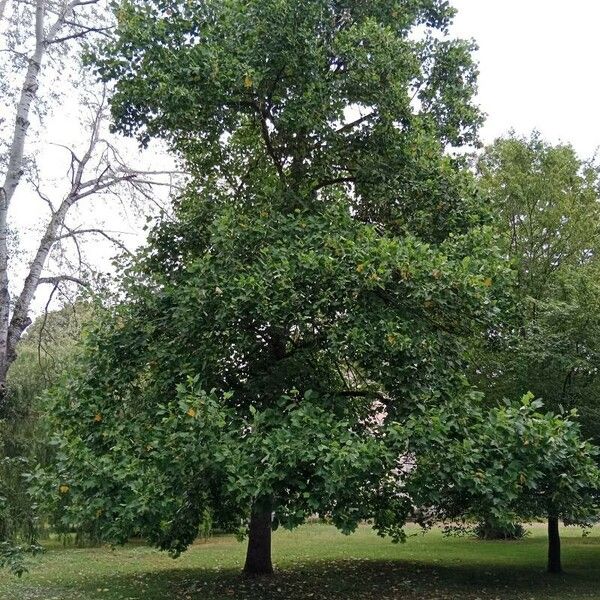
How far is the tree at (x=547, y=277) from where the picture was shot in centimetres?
1135

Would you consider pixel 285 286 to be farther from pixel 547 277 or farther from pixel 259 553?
pixel 547 277

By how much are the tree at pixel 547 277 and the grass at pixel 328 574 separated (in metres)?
2.16

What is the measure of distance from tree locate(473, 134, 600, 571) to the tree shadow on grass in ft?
5.36

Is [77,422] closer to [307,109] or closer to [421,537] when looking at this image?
[307,109]

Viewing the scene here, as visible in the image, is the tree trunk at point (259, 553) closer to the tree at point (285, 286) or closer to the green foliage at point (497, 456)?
the tree at point (285, 286)

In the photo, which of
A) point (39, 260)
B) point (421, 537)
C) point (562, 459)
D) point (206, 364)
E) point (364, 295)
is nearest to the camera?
point (562, 459)

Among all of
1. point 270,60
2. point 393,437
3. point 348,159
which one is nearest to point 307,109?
point 270,60

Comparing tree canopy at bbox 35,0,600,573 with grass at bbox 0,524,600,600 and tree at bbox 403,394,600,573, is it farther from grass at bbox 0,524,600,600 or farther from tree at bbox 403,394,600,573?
grass at bbox 0,524,600,600

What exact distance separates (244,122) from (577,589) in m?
9.59

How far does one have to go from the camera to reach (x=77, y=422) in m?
8.48

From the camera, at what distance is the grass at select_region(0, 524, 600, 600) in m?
10.9

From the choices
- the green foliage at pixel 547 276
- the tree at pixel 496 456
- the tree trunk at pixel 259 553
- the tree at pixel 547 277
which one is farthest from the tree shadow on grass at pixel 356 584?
the tree at pixel 496 456

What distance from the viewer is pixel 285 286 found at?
7180 millimetres

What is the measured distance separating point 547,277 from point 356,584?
7.63m
